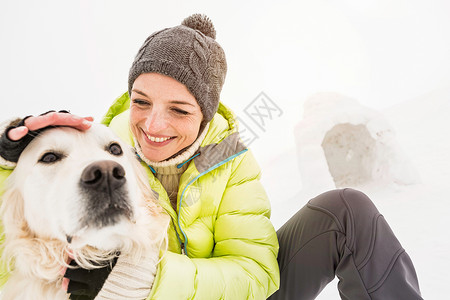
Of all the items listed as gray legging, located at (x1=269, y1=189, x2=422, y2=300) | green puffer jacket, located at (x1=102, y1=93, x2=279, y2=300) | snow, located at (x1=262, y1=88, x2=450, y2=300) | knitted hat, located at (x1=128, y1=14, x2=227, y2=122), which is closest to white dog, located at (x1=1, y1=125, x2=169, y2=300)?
green puffer jacket, located at (x1=102, y1=93, x2=279, y2=300)

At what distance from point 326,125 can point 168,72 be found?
220cm

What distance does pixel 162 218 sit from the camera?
938 millimetres

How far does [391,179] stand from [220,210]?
7.62 feet

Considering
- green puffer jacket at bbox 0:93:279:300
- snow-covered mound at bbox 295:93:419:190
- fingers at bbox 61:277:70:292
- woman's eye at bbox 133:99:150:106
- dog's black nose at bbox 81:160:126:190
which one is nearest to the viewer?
dog's black nose at bbox 81:160:126:190

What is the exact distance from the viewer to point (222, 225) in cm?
111

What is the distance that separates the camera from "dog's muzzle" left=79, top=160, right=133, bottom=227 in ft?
2.22

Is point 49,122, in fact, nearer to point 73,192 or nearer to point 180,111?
point 73,192

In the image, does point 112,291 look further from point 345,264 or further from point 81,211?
point 345,264

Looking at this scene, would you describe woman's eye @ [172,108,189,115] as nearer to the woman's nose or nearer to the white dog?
the woman's nose

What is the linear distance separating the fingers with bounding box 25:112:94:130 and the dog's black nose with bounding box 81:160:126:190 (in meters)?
0.17

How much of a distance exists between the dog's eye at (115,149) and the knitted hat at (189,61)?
0.28 metres

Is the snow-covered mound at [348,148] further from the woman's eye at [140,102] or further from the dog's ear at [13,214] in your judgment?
the dog's ear at [13,214]

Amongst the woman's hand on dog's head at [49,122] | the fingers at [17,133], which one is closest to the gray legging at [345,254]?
the woman's hand on dog's head at [49,122]

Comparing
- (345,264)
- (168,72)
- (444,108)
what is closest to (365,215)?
(345,264)
